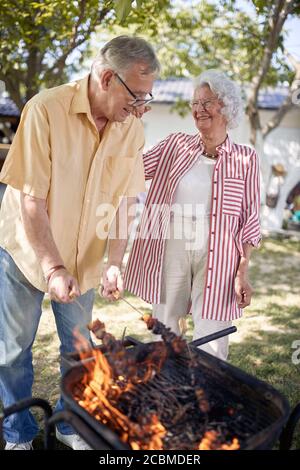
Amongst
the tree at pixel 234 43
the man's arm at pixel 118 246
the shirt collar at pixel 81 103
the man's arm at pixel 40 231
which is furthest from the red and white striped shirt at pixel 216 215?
the tree at pixel 234 43

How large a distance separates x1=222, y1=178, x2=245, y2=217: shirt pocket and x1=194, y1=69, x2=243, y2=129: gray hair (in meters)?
0.39

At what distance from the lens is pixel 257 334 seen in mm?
5062

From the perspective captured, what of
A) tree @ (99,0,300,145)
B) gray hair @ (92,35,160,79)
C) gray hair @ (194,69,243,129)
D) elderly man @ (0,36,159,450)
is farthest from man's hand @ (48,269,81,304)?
tree @ (99,0,300,145)

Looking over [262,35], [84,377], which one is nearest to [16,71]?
[262,35]

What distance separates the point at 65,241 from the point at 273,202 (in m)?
10.4

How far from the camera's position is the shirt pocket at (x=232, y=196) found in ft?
9.77

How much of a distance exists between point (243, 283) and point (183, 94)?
1337cm

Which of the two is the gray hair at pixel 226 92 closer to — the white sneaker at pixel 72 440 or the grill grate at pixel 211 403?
the grill grate at pixel 211 403

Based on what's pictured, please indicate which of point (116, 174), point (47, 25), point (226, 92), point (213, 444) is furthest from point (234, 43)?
point (213, 444)

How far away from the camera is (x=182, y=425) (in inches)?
70.2

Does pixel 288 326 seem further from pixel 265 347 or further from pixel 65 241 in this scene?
pixel 65 241

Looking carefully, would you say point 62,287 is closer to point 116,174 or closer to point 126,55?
point 116,174

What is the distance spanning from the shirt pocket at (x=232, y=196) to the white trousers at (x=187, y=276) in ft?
0.52

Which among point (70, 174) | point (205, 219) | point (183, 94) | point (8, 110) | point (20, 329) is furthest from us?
point (8, 110)
